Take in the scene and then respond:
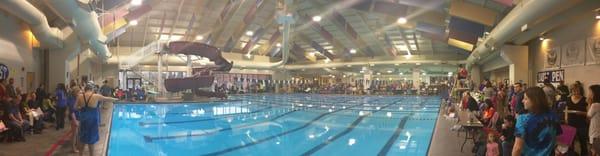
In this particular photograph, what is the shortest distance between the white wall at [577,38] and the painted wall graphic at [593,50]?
82 millimetres

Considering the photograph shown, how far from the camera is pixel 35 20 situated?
8492mm

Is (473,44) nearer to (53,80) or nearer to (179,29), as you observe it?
(53,80)

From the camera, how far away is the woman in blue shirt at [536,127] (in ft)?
7.50

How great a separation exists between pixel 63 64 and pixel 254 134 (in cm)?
798

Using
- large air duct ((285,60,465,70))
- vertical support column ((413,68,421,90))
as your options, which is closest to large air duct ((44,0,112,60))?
large air duct ((285,60,465,70))

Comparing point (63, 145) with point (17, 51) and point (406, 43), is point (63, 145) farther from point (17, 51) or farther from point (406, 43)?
point (406, 43)

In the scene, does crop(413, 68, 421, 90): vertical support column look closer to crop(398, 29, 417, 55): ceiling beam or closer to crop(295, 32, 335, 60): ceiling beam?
crop(398, 29, 417, 55): ceiling beam

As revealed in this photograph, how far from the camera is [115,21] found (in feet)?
50.9

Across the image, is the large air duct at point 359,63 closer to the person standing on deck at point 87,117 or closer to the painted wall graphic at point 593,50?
the painted wall graphic at point 593,50

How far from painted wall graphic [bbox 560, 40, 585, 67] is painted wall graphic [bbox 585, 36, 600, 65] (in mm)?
218

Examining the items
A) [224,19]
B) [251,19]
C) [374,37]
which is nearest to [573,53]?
[374,37]

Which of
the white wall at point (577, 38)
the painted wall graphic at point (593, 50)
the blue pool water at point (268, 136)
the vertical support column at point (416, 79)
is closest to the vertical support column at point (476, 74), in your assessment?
the vertical support column at point (416, 79)

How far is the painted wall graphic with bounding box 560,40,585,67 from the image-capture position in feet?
25.6

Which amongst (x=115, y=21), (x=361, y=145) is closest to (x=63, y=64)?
(x=115, y=21)
